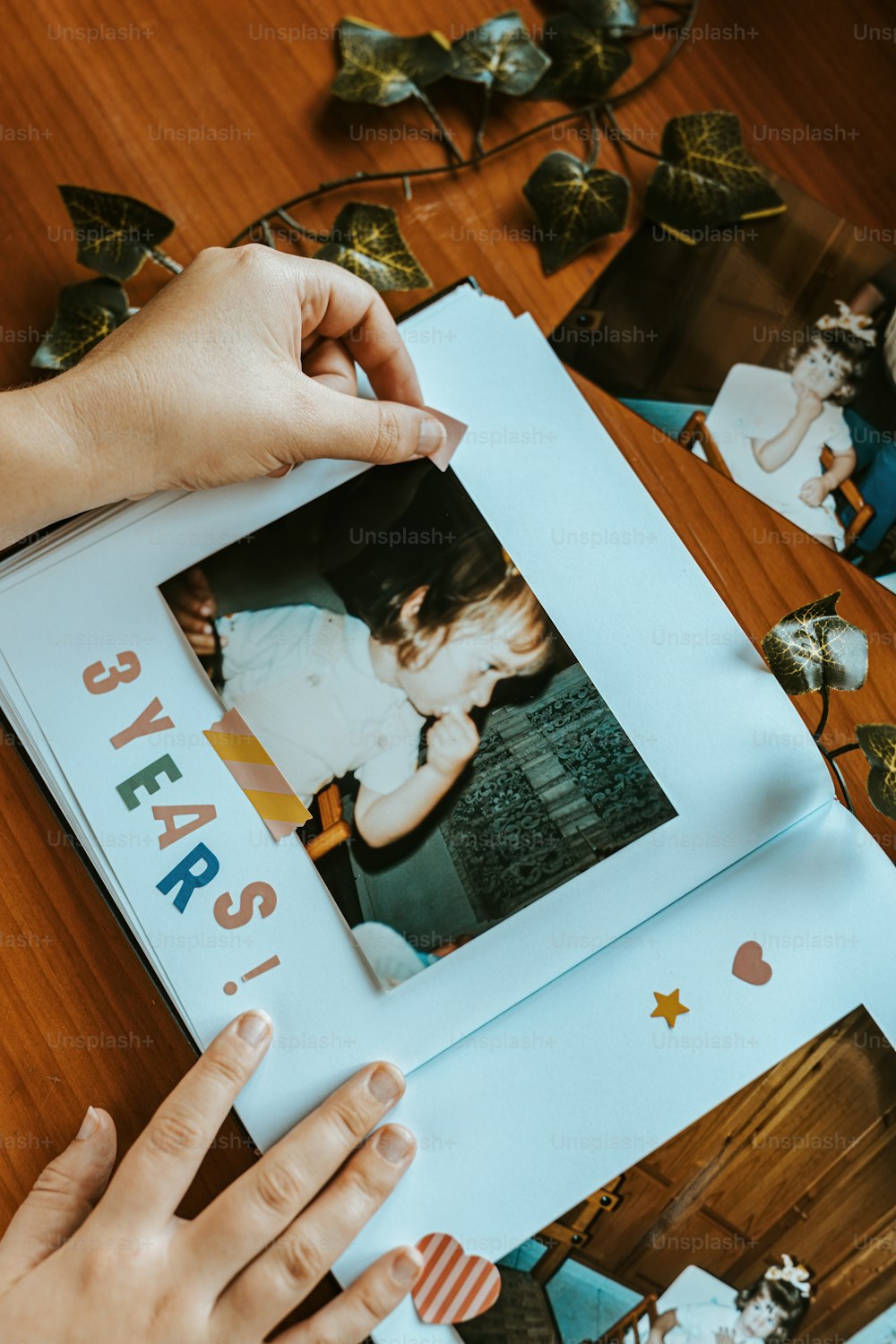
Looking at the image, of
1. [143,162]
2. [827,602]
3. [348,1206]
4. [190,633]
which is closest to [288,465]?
[190,633]

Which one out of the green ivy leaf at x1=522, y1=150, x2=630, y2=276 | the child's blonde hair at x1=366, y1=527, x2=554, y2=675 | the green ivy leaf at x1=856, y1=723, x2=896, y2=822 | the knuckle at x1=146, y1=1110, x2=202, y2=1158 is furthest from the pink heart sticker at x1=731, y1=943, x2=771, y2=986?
the green ivy leaf at x1=522, y1=150, x2=630, y2=276

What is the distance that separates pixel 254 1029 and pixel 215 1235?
0.41 ft

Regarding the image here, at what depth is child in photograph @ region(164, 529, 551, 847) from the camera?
0.61 meters

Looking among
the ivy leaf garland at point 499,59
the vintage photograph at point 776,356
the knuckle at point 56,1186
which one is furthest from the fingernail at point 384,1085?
the ivy leaf garland at point 499,59

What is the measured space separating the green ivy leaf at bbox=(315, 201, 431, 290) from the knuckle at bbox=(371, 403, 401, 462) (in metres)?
0.12

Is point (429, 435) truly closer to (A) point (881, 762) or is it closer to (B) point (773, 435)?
(B) point (773, 435)

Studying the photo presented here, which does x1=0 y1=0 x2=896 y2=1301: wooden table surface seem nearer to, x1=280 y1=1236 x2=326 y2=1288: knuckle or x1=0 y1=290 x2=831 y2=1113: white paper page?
x1=0 y1=290 x2=831 y2=1113: white paper page

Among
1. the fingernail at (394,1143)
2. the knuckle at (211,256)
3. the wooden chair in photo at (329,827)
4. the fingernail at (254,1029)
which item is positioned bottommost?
the fingernail at (394,1143)

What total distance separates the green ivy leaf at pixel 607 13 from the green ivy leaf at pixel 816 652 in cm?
47

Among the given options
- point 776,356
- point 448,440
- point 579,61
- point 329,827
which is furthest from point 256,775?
point 579,61

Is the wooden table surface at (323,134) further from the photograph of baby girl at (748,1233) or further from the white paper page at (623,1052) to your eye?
the photograph of baby girl at (748,1233)

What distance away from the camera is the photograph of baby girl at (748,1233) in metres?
0.58

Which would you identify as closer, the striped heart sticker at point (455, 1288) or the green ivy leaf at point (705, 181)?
the striped heart sticker at point (455, 1288)

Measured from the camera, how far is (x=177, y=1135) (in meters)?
0.58
